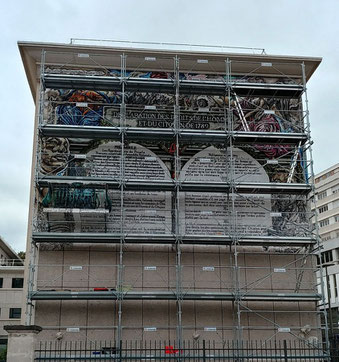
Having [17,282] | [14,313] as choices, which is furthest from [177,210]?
[17,282]

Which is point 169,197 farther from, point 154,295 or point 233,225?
point 154,295

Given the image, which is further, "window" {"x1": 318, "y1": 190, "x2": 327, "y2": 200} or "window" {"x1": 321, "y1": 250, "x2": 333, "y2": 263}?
"window" {"x1": 318, "y1": 190, "x2": 327, "y2": 200}

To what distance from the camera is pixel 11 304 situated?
1868 inches

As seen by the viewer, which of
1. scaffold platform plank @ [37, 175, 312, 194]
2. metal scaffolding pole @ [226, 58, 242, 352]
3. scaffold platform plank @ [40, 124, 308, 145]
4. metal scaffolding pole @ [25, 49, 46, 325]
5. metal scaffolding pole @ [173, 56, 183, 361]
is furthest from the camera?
scaffold platform plank @ [40, 124, 308, 145]

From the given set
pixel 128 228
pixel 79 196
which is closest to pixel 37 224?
pixel 79 196

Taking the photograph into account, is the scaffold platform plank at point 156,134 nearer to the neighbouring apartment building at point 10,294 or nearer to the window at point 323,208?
the neighbouring apartment building at point 10,294

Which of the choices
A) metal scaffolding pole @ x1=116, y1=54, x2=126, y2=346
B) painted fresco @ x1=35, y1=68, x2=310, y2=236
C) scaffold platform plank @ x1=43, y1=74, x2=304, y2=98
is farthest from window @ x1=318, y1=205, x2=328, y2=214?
metal scaffolding pole @ x1=116, y1=54, x2=126, y2=346

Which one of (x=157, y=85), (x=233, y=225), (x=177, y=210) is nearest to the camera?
(x=177, y=210)

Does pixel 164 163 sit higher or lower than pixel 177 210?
higher

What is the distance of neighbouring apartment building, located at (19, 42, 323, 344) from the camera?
20.0 meters

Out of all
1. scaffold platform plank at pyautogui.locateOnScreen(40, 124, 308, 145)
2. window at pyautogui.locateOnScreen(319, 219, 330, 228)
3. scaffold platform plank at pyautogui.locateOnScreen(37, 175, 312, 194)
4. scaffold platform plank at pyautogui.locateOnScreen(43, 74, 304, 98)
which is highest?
window at pyautogui.locateOnScreen(319, 219, 330, 228)

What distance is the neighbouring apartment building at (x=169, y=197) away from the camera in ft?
65.5

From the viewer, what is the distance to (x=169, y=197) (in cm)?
2159

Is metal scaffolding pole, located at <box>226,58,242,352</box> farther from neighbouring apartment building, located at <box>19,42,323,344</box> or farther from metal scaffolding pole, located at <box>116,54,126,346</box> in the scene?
metal scaffolding pole, located at <box>116,54,126,346</box>
